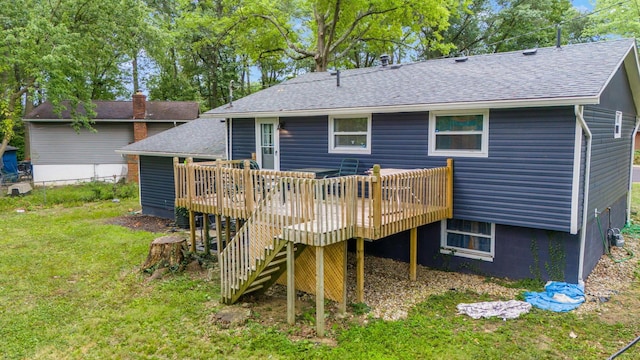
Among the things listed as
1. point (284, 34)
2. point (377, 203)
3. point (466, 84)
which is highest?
point (284, 34)

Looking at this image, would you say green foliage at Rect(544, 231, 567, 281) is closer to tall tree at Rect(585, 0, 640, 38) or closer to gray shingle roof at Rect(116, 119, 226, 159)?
gray shingle roof at Rect(116, 119, 226, 159)

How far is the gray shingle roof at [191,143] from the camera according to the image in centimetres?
1387

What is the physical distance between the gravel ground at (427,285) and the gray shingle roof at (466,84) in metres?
3.39

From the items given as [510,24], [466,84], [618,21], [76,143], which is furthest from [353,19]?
[76,143]

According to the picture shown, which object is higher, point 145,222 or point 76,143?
point 76,143

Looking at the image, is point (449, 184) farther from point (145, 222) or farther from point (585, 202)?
point (145, 222)

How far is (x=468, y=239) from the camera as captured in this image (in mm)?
8930

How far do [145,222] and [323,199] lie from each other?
393 inches

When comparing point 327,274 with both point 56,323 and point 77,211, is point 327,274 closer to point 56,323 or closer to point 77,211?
point 56,323

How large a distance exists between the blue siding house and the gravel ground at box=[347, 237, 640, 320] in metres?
0.32

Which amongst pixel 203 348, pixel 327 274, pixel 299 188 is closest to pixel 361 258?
pixel 327 274

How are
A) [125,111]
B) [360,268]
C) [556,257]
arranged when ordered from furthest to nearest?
1. [125,111]
2. [556,257]
3. [360,268]

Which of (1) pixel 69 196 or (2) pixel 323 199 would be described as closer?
(2) pixel 323 199

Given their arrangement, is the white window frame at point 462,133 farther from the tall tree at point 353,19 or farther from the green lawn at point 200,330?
the tall tree at point 353,19
